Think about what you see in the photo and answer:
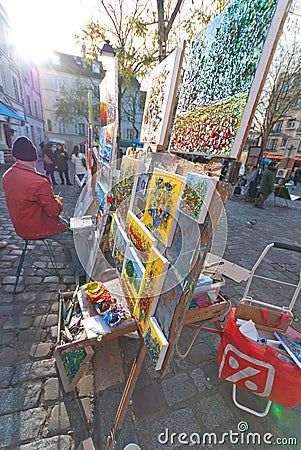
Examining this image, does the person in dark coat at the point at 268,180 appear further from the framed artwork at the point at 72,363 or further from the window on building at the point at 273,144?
the window on building at the point at 273,144

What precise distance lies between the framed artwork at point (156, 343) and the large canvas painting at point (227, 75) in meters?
0.99

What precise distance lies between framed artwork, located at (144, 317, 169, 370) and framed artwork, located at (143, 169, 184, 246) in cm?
49

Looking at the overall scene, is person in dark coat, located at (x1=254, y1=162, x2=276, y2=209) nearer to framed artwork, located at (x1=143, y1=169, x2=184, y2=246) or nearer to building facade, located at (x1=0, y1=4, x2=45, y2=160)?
framed artwork, located at (x1=143, y1=169, x2=184, y2=246)

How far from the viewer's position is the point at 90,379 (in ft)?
5.70

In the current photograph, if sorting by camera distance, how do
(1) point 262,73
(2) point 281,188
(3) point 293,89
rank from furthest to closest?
(3) point 293,89
(2) point 281,188
(1) point 262,73

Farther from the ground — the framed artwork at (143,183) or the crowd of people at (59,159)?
the framed artwork at (143,183)

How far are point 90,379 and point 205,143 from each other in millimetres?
2023

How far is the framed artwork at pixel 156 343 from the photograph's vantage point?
3.62 ft

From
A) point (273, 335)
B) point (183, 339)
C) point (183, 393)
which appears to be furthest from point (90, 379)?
point (273, 335)

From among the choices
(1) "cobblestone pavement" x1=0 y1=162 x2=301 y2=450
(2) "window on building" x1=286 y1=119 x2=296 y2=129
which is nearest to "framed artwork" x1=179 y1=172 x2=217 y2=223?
(1) "cobblestone pavement" x1=0 y1=162 x2=301 y2=450

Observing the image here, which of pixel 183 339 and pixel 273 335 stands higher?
pixel 273 335

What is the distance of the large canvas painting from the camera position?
31.9 inches

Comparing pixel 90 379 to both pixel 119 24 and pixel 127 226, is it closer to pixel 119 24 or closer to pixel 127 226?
pixel 127 226

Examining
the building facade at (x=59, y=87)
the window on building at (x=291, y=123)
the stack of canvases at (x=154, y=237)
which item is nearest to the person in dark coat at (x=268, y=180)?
the stack of canvases at (x=154, y=237)
